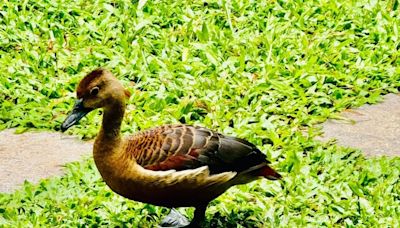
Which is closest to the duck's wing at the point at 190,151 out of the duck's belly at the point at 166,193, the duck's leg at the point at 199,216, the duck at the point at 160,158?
the duck at the point at 160,158

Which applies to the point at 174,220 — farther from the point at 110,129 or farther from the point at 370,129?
the point at 370,129

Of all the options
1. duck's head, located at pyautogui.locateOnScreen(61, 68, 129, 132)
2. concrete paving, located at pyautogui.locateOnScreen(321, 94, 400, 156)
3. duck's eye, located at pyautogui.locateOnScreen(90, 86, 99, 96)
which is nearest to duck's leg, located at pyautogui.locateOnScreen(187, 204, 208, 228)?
duck's head, located at pyautogui.locateOnScreen(61, 68, 129, 132)

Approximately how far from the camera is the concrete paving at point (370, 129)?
587cm

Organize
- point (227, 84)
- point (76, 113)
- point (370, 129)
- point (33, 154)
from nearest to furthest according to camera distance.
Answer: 1. point (76, 113)
2. point (33, 154)
3. point (370, 129)
4. point (227, 84)

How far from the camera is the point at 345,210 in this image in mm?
5203

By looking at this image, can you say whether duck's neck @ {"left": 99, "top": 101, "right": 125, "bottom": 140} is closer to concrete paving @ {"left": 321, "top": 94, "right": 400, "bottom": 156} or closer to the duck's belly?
the duck's belly

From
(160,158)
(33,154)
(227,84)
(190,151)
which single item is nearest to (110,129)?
(160,158)

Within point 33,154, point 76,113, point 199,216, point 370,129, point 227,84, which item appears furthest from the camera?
point 227,84

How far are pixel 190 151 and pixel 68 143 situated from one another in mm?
1387

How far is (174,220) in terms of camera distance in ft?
16.5

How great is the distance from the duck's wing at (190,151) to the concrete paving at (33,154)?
0.98 metres

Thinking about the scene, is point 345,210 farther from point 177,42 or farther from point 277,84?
point 177,42

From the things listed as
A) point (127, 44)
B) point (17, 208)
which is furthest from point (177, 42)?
point (17, 208)

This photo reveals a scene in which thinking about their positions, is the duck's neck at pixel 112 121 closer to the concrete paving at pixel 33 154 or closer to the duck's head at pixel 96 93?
the duck's head at pixel 96 93
